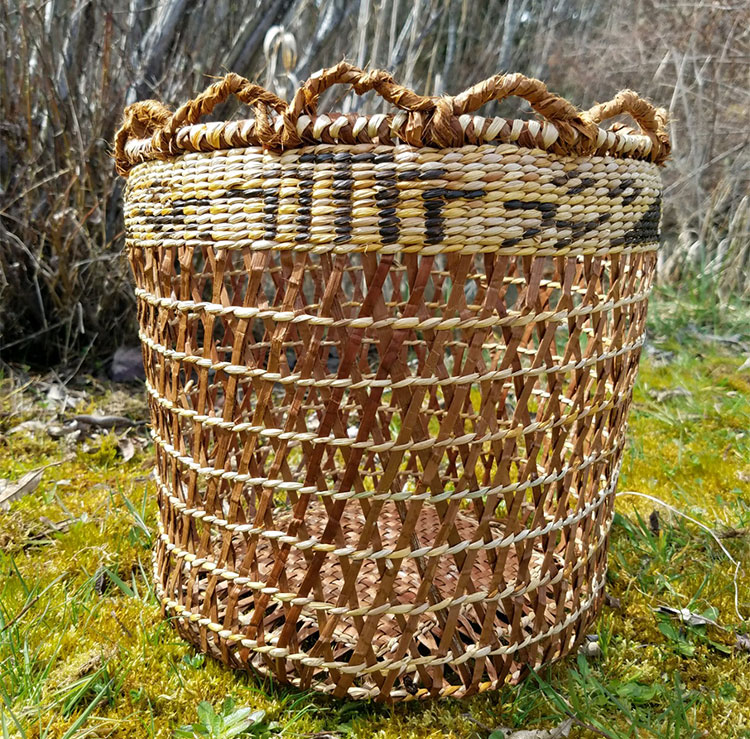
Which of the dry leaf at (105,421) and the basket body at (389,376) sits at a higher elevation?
the basket body at (389,376)

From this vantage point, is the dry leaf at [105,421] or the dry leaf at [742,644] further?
the dry leaf at [105,421]

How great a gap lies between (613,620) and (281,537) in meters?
0.60

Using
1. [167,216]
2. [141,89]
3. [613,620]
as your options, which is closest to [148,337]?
[167,216]

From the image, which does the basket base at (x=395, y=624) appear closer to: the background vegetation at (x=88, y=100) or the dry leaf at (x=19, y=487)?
the dry leaf at (x=19, y=487)

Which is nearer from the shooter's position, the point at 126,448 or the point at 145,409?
the point at 126,448

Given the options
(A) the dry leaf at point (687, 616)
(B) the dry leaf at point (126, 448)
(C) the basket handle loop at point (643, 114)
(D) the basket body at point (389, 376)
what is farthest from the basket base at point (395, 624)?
(B) the dry leaf at point (126, 448)

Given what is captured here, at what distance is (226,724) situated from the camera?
0.82 m

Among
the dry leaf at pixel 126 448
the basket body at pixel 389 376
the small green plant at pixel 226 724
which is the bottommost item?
the dry leaf at pixel 126 448

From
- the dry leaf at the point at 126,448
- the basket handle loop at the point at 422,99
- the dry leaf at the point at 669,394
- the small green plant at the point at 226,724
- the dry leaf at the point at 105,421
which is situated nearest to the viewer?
the basket handle loop at the point at 422,99

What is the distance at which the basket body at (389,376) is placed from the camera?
0.75 m

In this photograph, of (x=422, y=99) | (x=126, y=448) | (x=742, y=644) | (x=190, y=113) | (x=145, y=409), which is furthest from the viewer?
(x=145, y=409)

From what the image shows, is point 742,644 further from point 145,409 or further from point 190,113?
point 145,409

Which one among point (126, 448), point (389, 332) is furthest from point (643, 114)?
point (126, 448)

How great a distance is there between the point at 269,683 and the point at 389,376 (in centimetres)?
48
